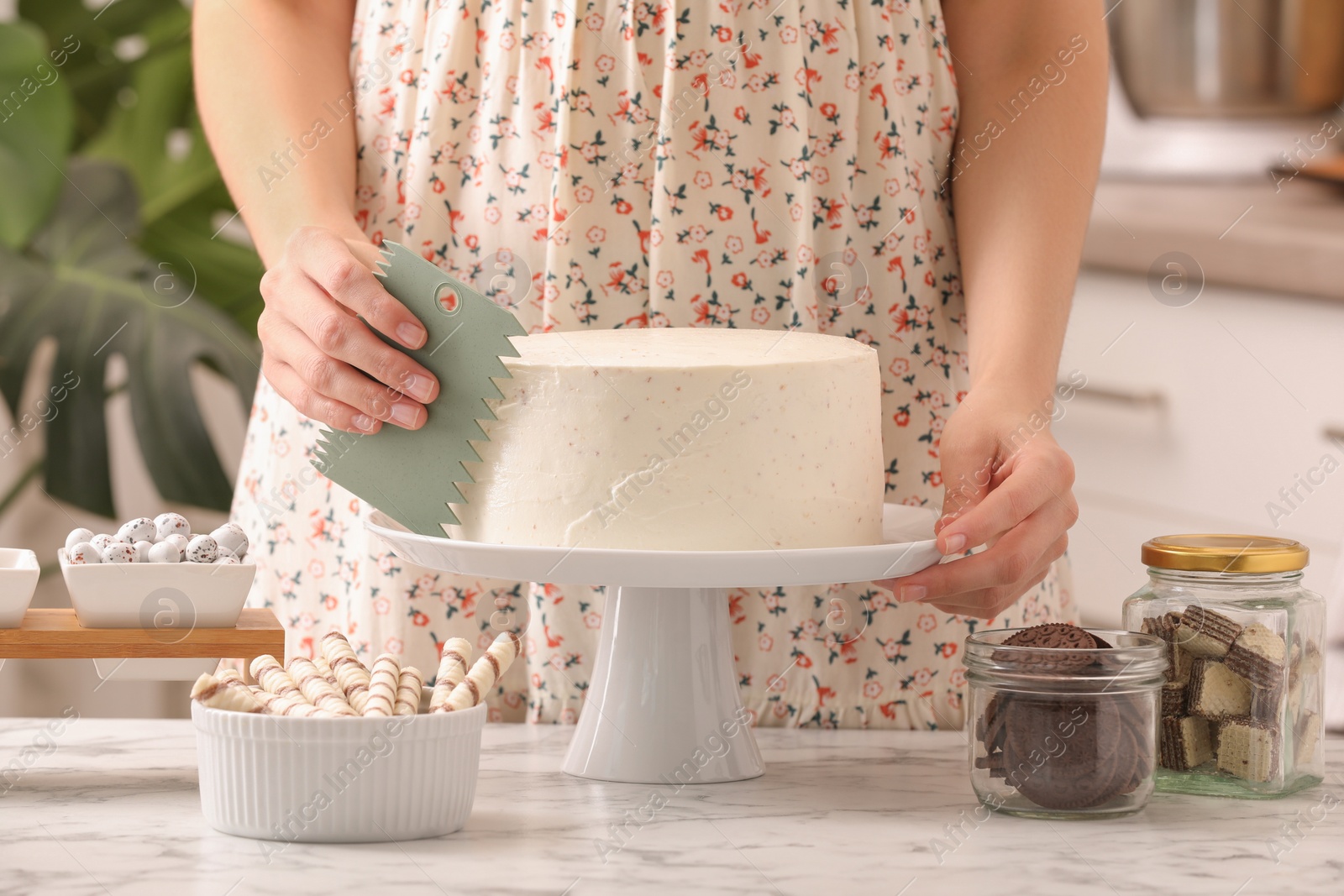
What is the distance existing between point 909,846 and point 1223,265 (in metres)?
1.44

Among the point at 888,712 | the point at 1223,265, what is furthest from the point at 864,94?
the point at 1223,265

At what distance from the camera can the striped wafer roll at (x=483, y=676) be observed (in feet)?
2.49

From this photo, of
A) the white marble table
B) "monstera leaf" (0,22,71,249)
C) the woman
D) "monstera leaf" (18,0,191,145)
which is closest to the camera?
the white marble table

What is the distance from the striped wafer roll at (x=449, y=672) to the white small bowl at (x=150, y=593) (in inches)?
4.9

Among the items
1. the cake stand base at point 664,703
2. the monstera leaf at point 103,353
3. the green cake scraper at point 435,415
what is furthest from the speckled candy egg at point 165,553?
the monstera leaf at point 103,353

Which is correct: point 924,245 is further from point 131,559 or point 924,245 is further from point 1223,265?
point 1223,265

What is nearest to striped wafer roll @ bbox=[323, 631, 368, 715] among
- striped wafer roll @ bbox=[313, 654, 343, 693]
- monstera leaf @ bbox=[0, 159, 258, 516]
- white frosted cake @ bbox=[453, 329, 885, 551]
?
striped wafer roll @ bbox=[313, 654, 343, 693]

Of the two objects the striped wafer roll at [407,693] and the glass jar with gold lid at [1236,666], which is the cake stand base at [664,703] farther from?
the glass jar with gold lid at [1236,666]

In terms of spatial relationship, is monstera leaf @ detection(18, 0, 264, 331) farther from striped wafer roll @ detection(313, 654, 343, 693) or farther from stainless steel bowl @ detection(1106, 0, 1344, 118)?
stainless steel bowl @ detection(1106, 0, 1344, 118)

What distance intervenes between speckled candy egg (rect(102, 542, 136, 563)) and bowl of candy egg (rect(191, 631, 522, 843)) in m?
0.11

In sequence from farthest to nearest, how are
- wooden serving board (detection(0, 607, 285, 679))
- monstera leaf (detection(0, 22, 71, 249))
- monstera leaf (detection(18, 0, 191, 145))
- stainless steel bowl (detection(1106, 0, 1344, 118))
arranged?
1. stainless steel bowl (detection(1106, 0, 1344, 118))
2. monstera leaf (detection(18, 0, 191, 145))
3. monstera leaf (detection(0, 22, 71, 249))
4. wooden serving board (detection(0, 607, 285, 679))

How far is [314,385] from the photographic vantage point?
88cm

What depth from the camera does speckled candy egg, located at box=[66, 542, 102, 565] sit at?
0.81m

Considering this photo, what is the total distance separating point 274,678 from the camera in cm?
79
